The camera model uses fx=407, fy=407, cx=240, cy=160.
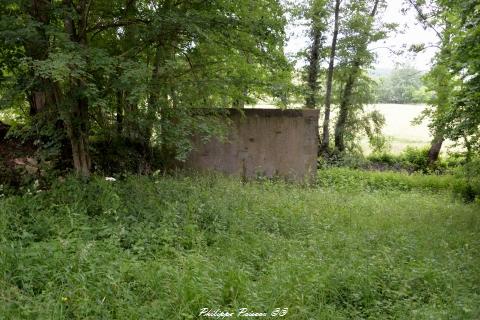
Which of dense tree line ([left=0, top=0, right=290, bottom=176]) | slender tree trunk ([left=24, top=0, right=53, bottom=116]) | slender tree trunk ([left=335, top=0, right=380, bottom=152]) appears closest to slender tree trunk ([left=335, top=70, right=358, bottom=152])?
slender tree trunk ([left=335, top=0, right=380, bottom=152])

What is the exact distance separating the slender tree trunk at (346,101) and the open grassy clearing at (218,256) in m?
7.03

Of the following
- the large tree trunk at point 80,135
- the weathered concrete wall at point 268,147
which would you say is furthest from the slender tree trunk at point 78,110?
the weathered concrete wall at point 268,147

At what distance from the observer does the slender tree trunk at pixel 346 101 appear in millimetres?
12688

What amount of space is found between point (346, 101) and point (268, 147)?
5153mm

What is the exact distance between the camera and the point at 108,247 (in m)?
3.87

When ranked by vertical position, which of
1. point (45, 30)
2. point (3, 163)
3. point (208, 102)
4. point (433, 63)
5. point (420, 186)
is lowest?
point (420, 186)

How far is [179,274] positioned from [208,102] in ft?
11.6

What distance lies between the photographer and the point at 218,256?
13.2 feet

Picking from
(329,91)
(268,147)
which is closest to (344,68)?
(329,91)

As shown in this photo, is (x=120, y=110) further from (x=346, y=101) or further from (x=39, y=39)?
(x=346, y=101)

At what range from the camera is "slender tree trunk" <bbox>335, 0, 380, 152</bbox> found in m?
12.7

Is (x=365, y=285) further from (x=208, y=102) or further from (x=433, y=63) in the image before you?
(x=433, y=63)

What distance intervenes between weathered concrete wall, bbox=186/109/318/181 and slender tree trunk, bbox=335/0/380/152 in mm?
4425

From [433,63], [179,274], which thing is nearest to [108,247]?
[179,274]
